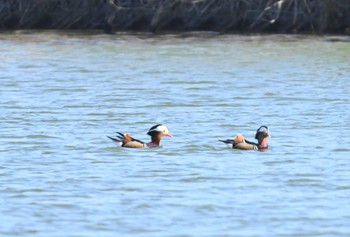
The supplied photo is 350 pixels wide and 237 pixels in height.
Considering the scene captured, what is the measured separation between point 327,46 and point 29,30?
425 inches

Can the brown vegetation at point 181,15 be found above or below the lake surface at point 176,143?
below

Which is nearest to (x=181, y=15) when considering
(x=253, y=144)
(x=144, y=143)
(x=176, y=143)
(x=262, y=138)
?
(x=176, y=143)

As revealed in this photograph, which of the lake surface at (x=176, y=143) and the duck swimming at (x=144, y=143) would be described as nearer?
the lake surface at (x=176, y=143)

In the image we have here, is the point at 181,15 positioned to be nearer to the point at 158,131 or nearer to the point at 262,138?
A: the point at 158,131

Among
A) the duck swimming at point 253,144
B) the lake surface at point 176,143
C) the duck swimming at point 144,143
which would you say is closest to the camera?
the lake surface at point 176,143

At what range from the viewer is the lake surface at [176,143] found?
13.9 metres

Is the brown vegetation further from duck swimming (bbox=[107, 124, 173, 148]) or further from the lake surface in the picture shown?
duck swimming (bbox=[107, 124, 173, 148])

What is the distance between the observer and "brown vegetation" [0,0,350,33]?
41.9 metres

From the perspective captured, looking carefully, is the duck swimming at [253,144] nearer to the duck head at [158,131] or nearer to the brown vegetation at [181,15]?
the duck head at [158,131]

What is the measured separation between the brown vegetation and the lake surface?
6127 mm

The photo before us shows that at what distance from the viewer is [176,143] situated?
19.2 metres

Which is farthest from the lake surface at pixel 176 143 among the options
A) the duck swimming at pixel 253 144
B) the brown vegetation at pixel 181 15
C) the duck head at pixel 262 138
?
the brown vegetation at pixel 181 15

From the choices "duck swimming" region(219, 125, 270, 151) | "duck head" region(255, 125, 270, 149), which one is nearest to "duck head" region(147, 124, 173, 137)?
"duck swimming" region(219, 125, 270, 151)

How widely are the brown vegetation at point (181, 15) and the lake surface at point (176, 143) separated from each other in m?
6.13
